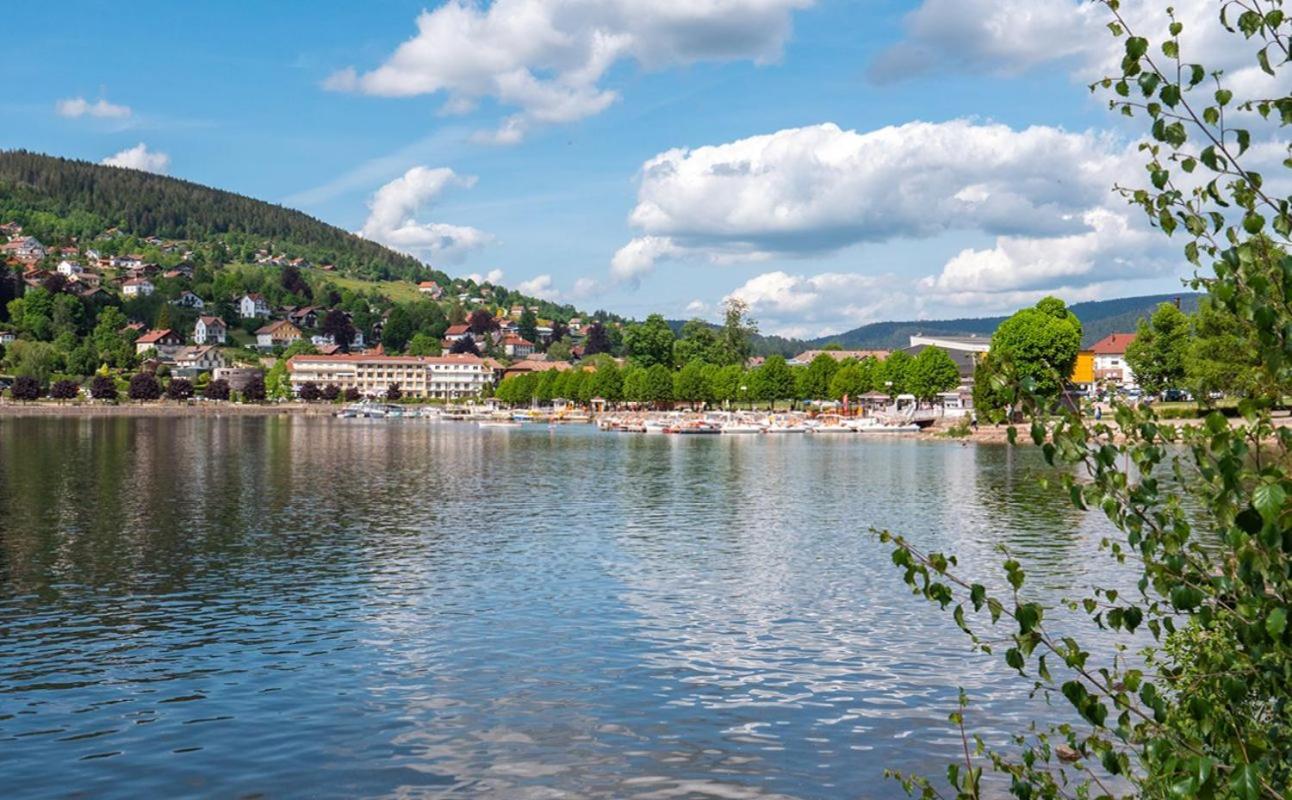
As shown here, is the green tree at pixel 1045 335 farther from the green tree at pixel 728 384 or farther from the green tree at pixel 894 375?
the green tree at pixel 728 384

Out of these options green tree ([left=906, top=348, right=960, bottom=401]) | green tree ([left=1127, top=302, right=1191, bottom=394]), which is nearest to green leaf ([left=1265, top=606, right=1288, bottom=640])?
green tree ([left=1127, top=302, right=1191, bottom=394])

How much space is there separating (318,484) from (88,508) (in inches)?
620

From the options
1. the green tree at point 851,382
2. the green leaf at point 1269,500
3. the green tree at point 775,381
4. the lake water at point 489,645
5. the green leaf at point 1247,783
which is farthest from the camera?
the green tree at point 775,381

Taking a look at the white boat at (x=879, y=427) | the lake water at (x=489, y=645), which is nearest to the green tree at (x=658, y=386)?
the white boat at (x=879, y=427)

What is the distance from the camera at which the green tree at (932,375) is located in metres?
152

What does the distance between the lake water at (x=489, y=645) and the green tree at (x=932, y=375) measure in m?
103

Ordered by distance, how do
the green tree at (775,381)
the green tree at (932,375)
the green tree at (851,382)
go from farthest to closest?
the green tree at (775,381), the green tree at (851,382), the green tree at (932,375)

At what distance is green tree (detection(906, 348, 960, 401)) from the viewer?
152m

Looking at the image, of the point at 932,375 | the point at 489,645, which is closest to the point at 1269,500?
the point at 489,645

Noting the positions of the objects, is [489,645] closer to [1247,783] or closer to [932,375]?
[1247,783]

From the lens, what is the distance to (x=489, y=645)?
77.7 feet

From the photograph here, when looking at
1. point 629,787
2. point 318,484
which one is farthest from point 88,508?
point 629,787

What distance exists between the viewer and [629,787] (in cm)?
1577

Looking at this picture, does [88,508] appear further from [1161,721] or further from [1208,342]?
[1208,342]
